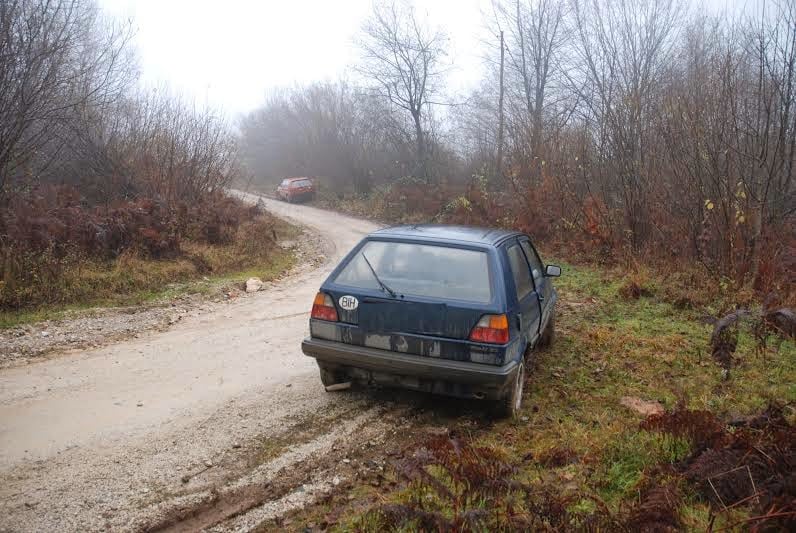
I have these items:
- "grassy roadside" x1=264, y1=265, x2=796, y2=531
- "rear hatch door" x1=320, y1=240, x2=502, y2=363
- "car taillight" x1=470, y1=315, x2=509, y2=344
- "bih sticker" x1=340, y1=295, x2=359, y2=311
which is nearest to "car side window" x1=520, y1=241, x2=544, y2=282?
"grassy roadside" x1=264, y1=265, x2=796, y2=531

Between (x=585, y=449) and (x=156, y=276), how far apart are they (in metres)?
9.05

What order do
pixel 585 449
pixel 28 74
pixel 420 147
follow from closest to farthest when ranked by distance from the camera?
pixel 585 449 < pixel 28 74 < pixel 420 147

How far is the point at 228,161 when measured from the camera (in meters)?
17.1

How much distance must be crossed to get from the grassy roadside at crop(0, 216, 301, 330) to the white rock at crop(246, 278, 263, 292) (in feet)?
0.92

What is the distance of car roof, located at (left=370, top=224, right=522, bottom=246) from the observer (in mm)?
5262

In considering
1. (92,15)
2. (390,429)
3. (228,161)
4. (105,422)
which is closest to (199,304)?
(105,422)

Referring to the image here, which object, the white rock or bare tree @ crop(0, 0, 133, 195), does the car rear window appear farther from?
bare tree @ crop(0, 0, 133, 195)

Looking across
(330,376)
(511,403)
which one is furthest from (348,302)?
(511,403)

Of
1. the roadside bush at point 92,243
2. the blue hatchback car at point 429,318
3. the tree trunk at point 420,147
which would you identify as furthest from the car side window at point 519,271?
the tree trunk at point 420,147

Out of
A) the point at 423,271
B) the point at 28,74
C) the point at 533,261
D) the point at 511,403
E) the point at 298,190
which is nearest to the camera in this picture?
the point at 511,403

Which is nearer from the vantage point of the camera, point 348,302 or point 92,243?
point 348,302

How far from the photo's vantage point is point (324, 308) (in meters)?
5.04

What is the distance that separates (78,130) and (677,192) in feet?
48.6

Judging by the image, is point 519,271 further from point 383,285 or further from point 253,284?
point 253,284
